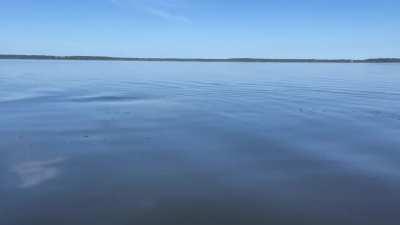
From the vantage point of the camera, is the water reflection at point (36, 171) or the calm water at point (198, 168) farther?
the water reflection at point (36, 171)

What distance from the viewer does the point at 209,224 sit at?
584 centimetres

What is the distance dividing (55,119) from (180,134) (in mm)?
5475

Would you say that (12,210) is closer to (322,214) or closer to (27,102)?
(322,214)

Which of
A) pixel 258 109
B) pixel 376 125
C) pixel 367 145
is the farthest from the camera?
pixel 258 109

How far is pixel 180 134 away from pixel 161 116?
3784 millimetres

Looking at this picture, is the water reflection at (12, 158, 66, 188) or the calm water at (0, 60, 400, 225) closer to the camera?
the calm water at (0, 60, 400, 225)

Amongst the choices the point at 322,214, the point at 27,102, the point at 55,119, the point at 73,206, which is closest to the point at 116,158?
the point at 73,206

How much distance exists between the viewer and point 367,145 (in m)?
10.6

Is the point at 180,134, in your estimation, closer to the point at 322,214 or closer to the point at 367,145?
the point at 367,145

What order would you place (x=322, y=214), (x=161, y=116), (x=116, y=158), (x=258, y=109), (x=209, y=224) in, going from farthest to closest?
→ (x=258, y=109)
(x=161, y=116)
(x=116, y=158)
(x=322, y=214)
(x=209, y=224)

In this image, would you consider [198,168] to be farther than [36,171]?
Yes

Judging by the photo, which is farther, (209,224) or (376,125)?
(376,125)

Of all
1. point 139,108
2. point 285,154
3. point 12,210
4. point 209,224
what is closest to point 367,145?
point 285,154

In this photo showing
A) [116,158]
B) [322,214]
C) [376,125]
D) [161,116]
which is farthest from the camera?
[161,116]
